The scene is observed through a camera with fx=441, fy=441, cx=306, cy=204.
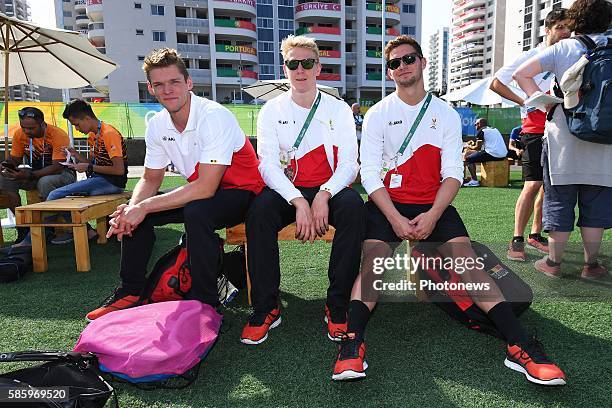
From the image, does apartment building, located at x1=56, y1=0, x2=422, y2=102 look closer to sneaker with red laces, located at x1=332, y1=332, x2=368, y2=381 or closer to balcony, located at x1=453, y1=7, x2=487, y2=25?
balcony, located at x1=453, y1=7, x2=487, y2=25

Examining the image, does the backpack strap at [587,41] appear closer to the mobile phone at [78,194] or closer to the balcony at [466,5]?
the mobile phone at [78,194]

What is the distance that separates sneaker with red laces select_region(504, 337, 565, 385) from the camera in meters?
1.85

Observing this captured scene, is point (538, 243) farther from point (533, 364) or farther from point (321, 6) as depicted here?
point (321, 6)

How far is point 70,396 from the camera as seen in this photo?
161 centimetres

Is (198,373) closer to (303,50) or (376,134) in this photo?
(376,134)

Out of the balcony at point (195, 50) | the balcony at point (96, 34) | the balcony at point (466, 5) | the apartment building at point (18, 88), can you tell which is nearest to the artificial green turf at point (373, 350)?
the balcony at point (195, 50)

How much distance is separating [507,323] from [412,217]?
0.76m

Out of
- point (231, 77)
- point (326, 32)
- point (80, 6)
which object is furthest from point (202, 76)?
point (80, 6)

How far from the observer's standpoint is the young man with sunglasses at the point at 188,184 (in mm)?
2480

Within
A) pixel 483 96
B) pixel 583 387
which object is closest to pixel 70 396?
pixel 583 387

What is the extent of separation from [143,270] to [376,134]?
1720mm

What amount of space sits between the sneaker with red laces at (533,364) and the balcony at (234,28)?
47.7 meters

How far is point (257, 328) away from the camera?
2.43 meters

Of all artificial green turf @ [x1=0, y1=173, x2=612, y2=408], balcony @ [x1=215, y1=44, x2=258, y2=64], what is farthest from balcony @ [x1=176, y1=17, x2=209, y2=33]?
artificial green turf @ [x1=0, y1=173, x2=612, y2=408]
